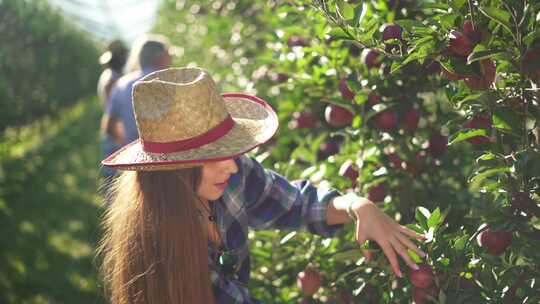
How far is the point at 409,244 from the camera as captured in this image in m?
1.77

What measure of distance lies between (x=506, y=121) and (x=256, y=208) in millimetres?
787

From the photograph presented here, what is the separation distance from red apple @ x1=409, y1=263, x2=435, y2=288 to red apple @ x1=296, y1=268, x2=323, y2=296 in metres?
0.56

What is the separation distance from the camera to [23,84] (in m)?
8.82

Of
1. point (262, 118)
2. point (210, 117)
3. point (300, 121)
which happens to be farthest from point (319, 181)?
point (210, 117)

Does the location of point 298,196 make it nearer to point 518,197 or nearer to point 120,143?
point 518,197

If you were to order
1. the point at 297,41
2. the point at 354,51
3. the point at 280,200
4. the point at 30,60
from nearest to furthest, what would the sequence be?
the point at 280,200 < the point at 354,51 < the point at 297,41 < the point at 30,60

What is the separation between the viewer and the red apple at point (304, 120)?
279cm

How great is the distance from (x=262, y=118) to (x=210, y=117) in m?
0.19

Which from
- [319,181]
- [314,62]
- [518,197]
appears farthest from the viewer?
[314,62]

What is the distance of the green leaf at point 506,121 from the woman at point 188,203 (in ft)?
1.13

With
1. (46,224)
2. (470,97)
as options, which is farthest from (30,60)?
(470,97)

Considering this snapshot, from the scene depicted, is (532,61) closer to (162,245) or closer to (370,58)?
(370,58)

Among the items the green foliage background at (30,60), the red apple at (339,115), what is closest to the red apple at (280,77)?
the red apple at (339,115)

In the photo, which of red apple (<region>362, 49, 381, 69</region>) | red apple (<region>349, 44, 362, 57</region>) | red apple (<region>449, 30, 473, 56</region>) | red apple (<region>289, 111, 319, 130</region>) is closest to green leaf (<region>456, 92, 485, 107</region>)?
red apple (<region>449, 30, 473, 56</region>)
